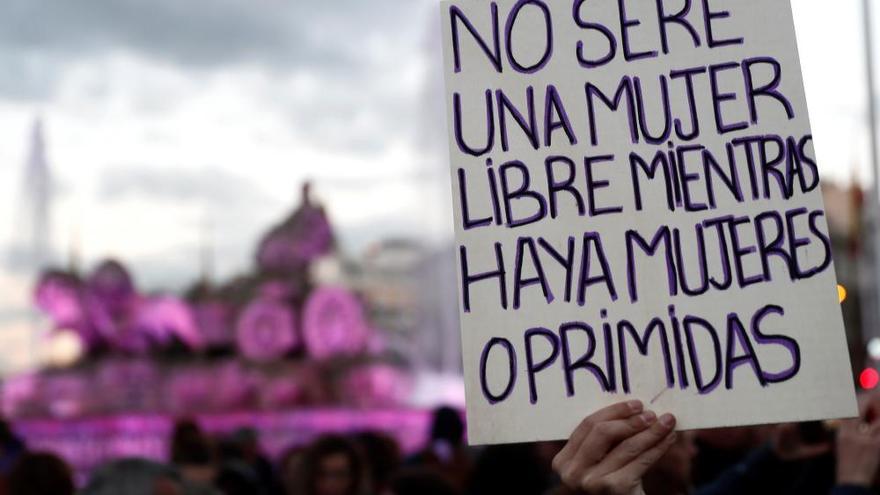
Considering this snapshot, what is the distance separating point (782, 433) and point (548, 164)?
2.18m

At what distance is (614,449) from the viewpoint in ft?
7.16

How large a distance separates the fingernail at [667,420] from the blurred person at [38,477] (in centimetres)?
270

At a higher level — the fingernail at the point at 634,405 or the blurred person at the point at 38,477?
the fingernail at the point at 634,405

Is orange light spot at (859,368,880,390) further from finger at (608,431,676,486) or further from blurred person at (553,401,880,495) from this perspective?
finger at (608,431,676,486)

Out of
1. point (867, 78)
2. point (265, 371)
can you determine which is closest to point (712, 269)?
point (867, 78)

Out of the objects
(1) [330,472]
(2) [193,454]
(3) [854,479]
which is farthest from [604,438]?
(2) [193,454]

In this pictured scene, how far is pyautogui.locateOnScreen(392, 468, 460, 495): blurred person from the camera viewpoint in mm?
4574

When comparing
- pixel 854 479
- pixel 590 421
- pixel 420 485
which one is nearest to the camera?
pixel 590 421

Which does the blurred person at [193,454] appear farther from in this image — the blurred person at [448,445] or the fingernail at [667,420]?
the fingernail at [667,420]

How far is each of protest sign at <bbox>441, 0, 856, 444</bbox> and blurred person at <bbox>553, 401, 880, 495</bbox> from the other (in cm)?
12

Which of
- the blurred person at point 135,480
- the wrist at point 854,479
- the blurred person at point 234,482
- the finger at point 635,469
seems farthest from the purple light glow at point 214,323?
the finger at point 635,469

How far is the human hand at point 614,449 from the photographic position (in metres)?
2.14

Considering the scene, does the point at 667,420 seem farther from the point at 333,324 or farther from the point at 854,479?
the point at 333,324

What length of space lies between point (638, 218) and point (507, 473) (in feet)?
10.8
